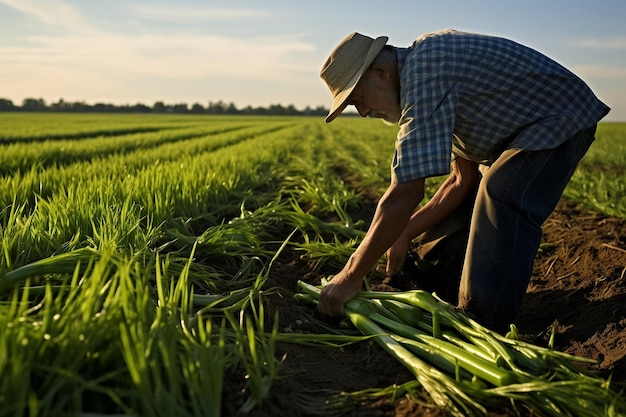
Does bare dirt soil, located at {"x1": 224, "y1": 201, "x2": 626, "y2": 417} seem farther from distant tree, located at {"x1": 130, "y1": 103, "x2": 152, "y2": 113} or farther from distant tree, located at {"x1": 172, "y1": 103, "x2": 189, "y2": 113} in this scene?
distant tree, located at {"x1": 172, "y1": 103, "x2": 189, "y2": 113}

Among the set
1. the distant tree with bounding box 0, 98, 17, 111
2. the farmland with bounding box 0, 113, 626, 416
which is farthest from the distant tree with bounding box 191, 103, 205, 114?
the farmland with bounding box 0, 113, 626, 416

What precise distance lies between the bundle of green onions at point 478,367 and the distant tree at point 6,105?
59.3 meters

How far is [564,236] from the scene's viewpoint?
12.7 feet

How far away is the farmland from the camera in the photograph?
127cm

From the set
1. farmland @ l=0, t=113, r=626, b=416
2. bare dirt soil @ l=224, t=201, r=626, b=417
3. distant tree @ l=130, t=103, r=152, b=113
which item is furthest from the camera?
distant tree @ l=130, t=103, r=152, b=113

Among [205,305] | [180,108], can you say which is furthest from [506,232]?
[180,108]

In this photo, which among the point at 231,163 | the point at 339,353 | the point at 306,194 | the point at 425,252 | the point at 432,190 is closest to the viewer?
the point at 339,353

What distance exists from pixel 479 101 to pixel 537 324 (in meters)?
1.04

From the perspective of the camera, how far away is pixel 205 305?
2.08 metres

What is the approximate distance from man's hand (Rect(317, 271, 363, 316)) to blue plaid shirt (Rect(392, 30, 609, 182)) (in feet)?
1.39

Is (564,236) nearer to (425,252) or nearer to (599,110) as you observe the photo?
(425,252)

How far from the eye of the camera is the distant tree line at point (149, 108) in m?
57.3

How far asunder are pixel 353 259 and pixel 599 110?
1.30 m

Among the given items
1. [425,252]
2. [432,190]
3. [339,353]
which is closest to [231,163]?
[432,190]
